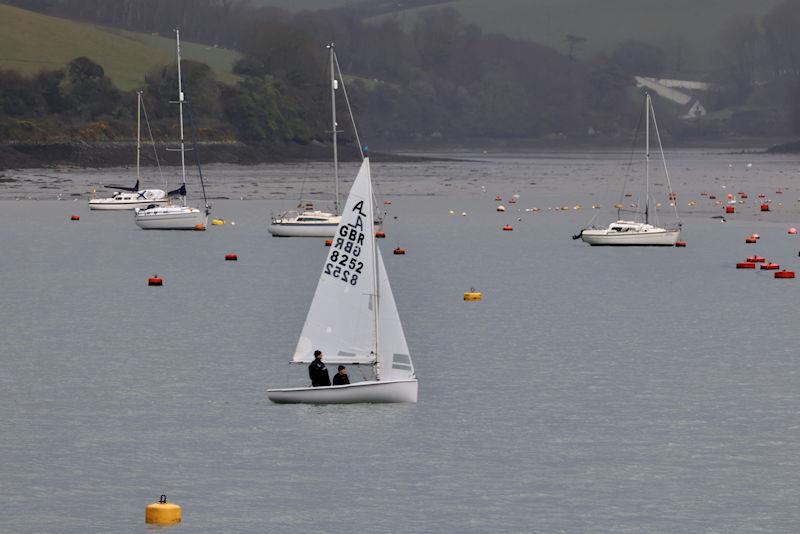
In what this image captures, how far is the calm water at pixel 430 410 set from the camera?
37.7m

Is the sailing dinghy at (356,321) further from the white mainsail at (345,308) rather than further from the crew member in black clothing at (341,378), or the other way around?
the crew member in black clothing at (341,378)

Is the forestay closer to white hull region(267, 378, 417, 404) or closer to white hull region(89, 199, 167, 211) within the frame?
white hull region(267, 378, 417, 404)

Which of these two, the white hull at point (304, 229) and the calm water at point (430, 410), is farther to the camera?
the white hull at point (304, 229)

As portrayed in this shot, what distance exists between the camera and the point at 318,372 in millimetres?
48219

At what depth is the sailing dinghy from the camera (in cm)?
4847

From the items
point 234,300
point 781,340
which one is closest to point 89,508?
point 781,340

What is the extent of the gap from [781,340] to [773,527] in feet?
102

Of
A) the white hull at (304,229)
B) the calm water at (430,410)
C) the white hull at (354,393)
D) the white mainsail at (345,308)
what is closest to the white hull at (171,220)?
the white hull at (304,229)

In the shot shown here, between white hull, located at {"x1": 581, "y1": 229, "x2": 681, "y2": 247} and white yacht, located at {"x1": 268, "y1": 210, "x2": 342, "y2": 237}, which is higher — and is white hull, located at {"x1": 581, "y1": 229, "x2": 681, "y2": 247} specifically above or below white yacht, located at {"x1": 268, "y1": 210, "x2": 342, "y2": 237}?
above

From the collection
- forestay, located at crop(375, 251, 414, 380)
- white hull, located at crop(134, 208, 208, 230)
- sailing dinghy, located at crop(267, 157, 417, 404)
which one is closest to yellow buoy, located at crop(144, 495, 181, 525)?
sailing dinghy, located at crop(267, 157, 417, 404)

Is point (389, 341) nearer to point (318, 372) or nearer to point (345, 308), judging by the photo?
point (345, 308)

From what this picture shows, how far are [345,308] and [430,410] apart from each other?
4.11 metres

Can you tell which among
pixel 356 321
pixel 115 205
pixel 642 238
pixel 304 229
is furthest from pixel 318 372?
pixel 115 205

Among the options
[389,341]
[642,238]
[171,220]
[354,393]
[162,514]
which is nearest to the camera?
[162,514]
